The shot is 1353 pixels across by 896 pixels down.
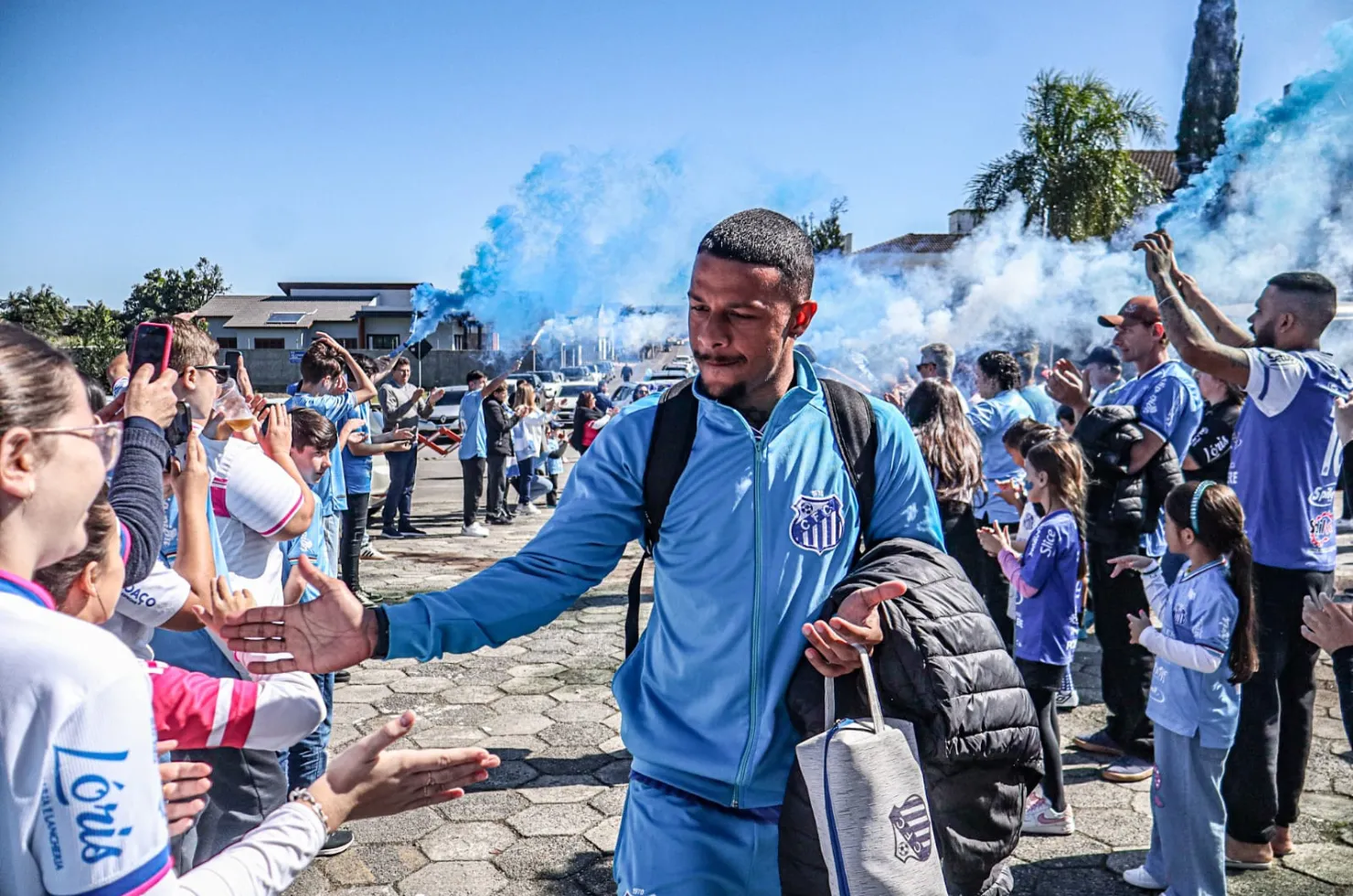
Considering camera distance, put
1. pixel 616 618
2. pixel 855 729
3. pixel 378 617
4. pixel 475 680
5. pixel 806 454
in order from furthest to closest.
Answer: pixel 616 618 → pixel 475 680 → pixel 806 454 → pixel 378 617 → pixel 855 729

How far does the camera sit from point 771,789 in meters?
2.09

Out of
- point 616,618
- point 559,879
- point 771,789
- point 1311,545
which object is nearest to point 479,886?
point 559,879

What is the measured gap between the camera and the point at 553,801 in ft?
14.6

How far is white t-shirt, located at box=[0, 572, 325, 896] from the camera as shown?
3.89 ft

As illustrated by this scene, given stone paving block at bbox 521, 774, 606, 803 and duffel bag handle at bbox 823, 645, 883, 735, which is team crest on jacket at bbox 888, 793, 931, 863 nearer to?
duffel bag handle at bbox 823, 645, 883, 735

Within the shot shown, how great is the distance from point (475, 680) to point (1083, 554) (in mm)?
3671

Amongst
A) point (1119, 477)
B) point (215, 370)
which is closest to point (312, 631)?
point (215, 370)

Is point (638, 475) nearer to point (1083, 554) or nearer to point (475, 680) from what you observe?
point (1083, 554)

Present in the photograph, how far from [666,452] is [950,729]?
828mm

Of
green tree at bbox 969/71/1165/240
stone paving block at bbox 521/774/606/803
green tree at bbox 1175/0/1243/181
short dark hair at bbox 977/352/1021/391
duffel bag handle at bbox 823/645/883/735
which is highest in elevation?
green tree at bbox 1175/0/1243/181

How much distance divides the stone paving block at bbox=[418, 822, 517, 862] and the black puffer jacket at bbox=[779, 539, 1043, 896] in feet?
7.77

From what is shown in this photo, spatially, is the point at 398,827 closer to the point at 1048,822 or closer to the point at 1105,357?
the point at 1048,822

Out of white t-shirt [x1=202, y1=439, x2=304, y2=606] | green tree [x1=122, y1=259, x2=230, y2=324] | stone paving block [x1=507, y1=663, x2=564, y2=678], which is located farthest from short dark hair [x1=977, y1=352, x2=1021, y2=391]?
green tree [x1=122, y1=259, x2=230, y2=324]

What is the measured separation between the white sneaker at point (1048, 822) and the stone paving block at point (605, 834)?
1660mm
